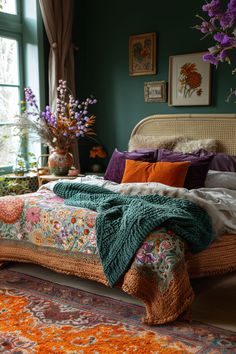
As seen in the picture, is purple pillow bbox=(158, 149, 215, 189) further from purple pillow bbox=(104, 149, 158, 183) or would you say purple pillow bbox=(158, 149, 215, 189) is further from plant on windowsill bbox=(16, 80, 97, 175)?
plant on windowsill bbox=(16, 80, 97, 175)

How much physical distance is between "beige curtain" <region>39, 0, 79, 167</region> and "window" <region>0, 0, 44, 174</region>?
0.40 ft

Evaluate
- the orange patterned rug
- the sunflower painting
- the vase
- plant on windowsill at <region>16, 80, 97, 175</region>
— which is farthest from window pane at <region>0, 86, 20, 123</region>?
the orange patterned rug

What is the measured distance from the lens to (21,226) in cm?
351

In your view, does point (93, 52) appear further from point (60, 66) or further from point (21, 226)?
point (21, 226)

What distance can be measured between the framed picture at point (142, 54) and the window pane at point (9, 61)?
135 centimetres

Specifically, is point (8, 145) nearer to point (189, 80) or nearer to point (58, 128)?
point (58, 128)

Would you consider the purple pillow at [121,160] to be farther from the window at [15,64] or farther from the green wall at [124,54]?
the window at [15,64]

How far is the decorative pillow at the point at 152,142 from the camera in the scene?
190 inches

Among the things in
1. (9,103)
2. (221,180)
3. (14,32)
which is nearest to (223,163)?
(221,180)

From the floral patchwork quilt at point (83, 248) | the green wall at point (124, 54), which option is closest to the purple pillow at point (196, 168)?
the green wall at point (124, 54)

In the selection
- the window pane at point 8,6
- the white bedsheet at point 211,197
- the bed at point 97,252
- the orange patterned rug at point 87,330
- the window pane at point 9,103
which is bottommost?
the orange patterned rug at point 87,330

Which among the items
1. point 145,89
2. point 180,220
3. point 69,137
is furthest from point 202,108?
point 180,220

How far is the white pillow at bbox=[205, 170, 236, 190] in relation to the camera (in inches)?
158

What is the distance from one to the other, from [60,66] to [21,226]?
2542 millimetres
